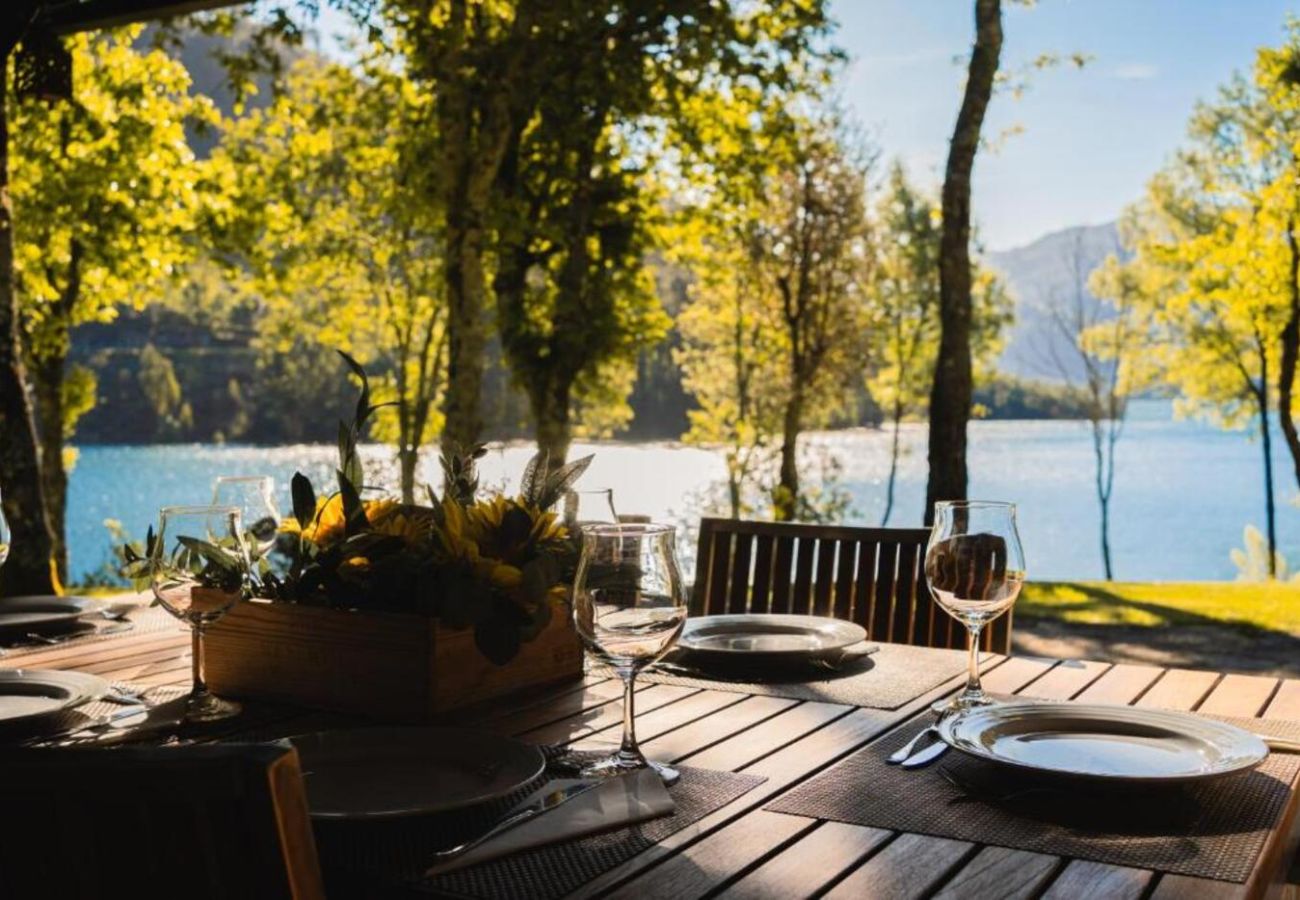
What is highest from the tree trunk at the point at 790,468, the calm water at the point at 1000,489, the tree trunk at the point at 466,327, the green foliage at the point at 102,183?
the green foliage at the point at 102,183

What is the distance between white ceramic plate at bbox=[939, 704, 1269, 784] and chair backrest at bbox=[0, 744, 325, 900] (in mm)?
808

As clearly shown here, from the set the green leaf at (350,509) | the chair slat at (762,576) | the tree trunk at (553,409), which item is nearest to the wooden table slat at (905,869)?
the green leaf at (350,509)

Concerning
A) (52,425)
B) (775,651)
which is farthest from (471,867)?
(52,425)

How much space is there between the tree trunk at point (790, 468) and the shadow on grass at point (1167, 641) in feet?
17.9

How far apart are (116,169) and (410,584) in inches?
475

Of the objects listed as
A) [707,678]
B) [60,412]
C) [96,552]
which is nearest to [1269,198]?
[60,412]

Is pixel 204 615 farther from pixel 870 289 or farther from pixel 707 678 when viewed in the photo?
pixel 870 289

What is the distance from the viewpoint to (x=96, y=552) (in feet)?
164

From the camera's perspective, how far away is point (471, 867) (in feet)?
3.40

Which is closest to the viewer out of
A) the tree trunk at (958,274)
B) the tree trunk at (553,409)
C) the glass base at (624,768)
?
the glass base at (624,768)

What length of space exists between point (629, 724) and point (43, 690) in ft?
3.00

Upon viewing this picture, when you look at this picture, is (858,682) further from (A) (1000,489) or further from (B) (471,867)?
(A) (1000,489)

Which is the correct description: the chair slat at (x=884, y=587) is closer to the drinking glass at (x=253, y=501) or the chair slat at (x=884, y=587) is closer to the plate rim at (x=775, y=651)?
the plate rim at (x=775, y=651)

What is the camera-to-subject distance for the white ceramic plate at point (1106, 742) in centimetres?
126
